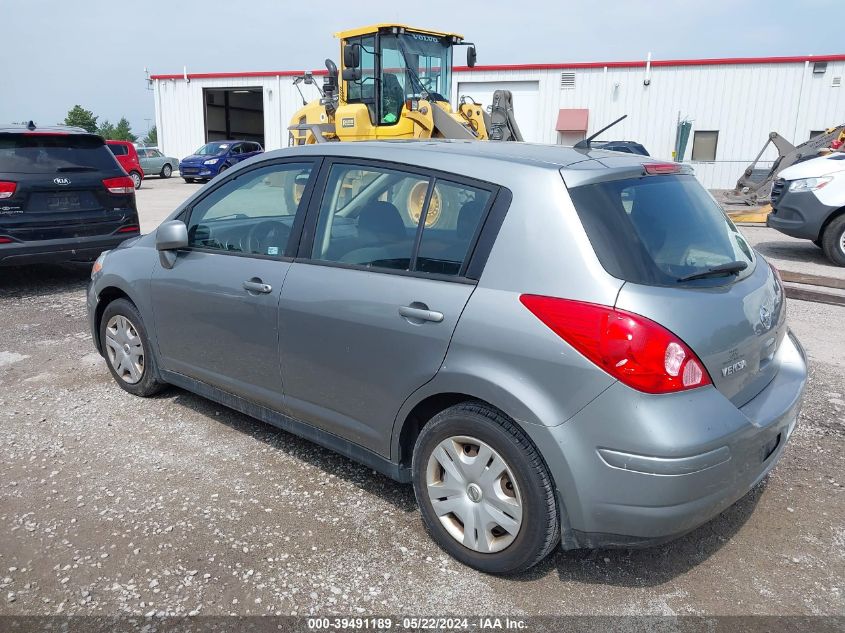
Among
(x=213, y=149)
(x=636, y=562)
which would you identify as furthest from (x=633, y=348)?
(x=213, y=149)

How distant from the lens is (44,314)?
270 inches

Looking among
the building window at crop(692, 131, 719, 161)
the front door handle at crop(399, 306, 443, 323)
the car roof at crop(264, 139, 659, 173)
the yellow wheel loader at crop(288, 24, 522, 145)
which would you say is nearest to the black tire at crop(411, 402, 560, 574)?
the front door handle at crop(399, 306, 443, 323)

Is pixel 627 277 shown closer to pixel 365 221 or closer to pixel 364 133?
pixel 365 221

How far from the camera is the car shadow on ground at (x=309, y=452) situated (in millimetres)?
3498

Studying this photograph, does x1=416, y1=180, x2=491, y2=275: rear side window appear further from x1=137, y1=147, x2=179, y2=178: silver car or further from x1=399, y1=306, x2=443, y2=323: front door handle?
x1=137, y1=147, x2=179, y2=178: silver car

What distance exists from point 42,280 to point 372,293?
6998mm

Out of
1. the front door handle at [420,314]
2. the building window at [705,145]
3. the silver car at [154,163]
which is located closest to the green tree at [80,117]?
the silver car at [154,163]

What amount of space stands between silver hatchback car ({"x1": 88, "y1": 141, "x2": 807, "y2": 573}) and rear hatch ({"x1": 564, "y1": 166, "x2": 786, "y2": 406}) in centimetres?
1

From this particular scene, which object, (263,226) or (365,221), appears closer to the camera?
(365,221)

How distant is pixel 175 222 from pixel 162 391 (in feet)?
4.41

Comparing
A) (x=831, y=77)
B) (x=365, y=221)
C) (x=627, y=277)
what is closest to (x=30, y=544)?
(x=365, y=221)

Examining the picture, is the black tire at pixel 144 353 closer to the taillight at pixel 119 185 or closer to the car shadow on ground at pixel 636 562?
the car shadow on ground at pixel 636 562

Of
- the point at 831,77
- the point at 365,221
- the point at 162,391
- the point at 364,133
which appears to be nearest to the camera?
the point at 365,221

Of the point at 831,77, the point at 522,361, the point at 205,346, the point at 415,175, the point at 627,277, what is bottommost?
the point at 205,346
